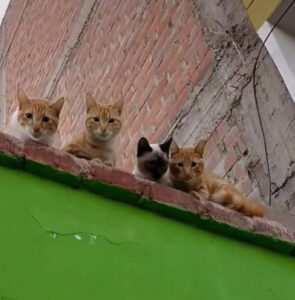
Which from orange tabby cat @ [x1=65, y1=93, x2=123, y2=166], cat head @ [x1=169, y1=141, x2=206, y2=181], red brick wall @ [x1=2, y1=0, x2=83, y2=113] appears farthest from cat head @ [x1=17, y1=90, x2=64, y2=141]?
red brick wall @ [x1=2, y1=0, x2=83, y2=113]

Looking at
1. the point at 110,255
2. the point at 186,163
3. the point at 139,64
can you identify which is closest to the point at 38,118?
the point at 186,163

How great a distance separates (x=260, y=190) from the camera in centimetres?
365

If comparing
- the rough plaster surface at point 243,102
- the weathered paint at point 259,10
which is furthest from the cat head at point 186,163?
the weathered paint at point 259,10

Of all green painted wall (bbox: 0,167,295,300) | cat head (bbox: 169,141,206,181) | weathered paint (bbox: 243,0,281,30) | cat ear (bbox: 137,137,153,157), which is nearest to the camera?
green painted wall (bbox: 0,167,295,300)

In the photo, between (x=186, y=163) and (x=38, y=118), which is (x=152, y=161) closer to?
(x=186, y=163)

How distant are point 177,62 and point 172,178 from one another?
1689 mm

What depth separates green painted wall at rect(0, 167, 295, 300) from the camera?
199cm

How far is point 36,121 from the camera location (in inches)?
118

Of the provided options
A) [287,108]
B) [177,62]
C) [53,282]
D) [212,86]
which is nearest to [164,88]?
[177,62]

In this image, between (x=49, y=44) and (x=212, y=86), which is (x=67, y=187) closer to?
(x=212, y=86)

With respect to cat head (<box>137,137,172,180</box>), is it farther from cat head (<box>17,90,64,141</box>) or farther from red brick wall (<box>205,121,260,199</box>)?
red brick wall (<box>205,121,260,199</box>)

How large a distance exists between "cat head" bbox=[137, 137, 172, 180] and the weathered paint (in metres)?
1.17

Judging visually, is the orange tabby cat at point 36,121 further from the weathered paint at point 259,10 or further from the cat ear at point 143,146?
the weathered paint at point 259,10

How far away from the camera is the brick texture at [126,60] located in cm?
450
